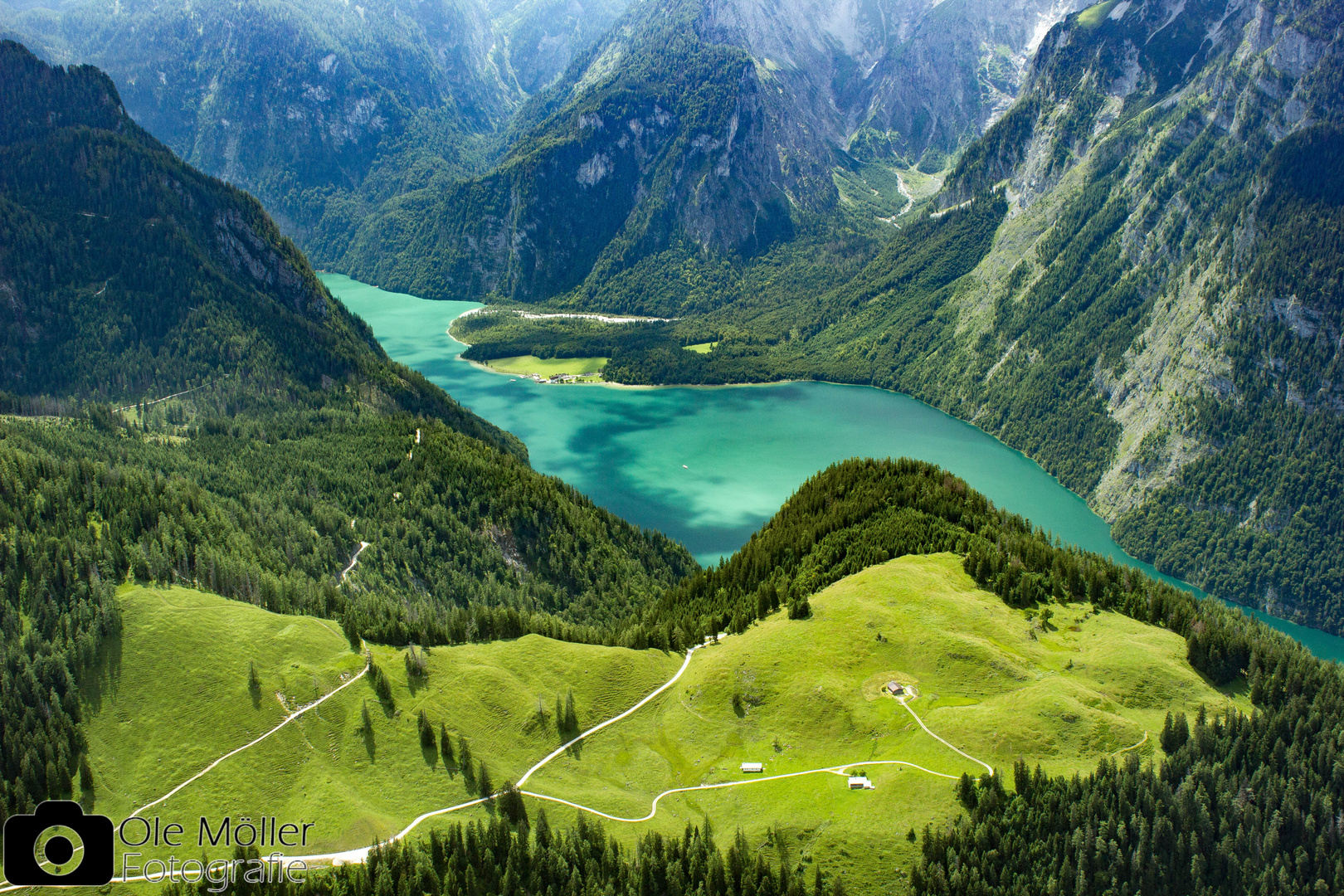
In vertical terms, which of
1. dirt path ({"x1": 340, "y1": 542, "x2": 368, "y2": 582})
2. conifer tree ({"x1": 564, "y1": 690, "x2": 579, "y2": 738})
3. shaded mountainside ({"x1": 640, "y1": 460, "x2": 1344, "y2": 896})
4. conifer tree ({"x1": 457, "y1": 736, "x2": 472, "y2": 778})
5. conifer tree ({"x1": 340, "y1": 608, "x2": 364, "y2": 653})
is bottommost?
shaded mountainside ({"x1": 640, "y1": 460, "x2": 1344, "y2": 896})

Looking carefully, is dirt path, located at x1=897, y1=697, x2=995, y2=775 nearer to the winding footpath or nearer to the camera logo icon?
the winding footpath

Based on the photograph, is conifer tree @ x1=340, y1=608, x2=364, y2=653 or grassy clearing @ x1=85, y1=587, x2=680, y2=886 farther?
conifer tree @ x1=340, y1=608, x2=364, y2=653

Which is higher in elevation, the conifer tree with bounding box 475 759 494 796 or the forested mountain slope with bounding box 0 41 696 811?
the forested mountain slope with bounding box 0 41 696 811

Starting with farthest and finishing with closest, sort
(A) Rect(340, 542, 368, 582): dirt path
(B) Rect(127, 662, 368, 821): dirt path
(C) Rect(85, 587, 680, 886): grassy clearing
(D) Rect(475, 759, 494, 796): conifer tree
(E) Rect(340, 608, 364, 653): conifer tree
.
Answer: (A) Rect(340, 542, 368, 582): dirt path
(E) Rect(340, 608, 364, 653): conifer tree
(D) Rect(475, 759, 494, 796): conifer tree
(C) Rect(85, 587, 680, 886): grassy clearing
(B) Rect(127, 662, 368, 821): dirt path

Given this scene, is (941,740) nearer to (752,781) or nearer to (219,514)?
(752,781)

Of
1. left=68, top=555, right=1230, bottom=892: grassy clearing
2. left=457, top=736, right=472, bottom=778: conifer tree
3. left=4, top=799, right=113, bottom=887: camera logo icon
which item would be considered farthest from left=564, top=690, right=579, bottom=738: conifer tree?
left=4, top=799, right=113, bottom=887: camera logo icon

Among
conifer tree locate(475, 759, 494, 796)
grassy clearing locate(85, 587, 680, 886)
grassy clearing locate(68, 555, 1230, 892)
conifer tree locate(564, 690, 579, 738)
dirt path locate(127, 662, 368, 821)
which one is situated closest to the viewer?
grassy clearing locate(68, 555, 1230, 892)

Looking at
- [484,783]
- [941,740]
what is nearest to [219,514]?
[484,783]

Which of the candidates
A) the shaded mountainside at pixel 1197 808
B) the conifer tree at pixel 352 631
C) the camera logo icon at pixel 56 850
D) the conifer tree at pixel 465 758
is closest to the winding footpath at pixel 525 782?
the camera logo icon at pixel 56 850

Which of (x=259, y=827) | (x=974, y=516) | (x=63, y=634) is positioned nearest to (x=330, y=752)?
(x=259, y=827)
